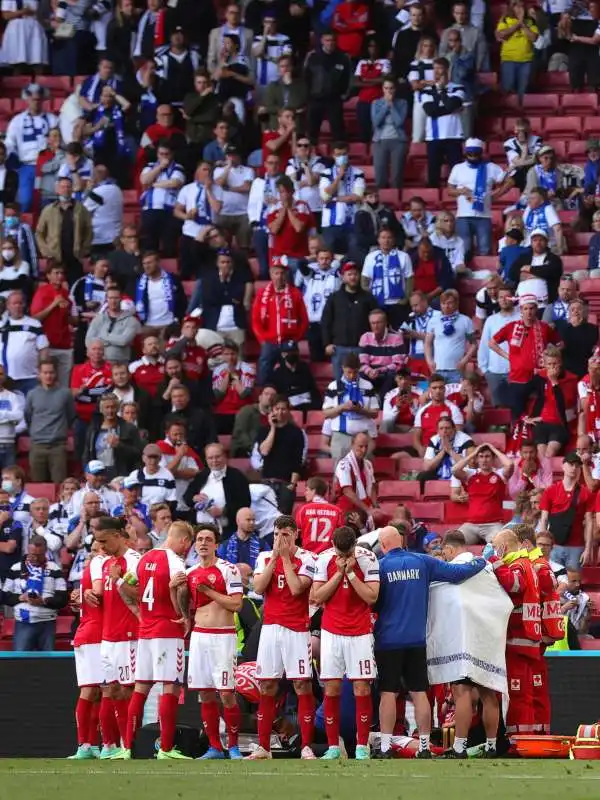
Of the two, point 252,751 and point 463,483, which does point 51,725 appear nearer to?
point 252,751

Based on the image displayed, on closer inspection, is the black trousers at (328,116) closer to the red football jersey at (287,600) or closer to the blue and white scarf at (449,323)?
the blue and white scarf at (449,323)

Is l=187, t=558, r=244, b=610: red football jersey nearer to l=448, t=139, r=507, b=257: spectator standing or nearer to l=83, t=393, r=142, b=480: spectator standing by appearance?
l=83, t=393, r=142, b=480: spectator standing

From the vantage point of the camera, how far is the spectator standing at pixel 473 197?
23422 millimetres

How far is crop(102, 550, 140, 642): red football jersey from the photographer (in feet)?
48.0

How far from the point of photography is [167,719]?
1411cm

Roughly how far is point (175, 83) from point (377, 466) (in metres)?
7.94

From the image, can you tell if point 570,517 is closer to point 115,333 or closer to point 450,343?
point 450,343

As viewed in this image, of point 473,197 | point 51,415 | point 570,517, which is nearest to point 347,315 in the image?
point 473,197

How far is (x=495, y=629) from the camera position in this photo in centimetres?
1408

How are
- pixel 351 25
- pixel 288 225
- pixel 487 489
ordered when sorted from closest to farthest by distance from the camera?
pixel 487 489 < pixel 288 225 < pixel 351 25

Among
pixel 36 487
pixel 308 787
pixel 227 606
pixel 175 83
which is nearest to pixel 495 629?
pixel 227 606

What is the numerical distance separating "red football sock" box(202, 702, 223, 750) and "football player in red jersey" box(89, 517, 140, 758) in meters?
0.66

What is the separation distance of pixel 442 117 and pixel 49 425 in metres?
7.08

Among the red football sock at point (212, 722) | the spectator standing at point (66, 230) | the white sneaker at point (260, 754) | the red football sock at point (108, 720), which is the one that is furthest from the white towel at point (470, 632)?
the spectator standing at point (66, 230)
